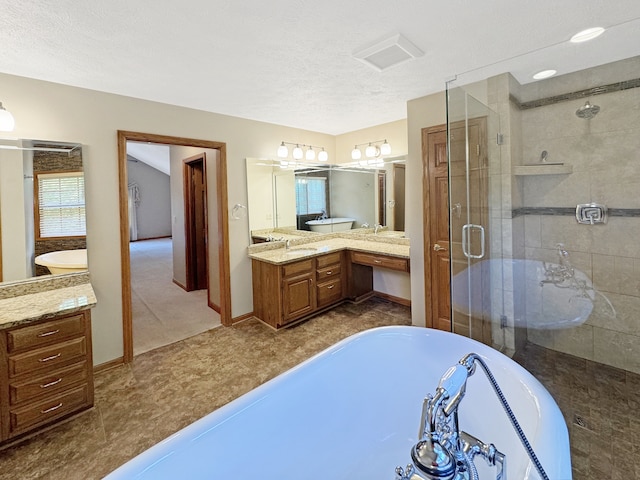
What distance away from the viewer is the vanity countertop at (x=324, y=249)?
3.46m

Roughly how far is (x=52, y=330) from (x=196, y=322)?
1773 millimetres

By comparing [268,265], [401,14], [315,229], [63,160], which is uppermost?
[401,14]

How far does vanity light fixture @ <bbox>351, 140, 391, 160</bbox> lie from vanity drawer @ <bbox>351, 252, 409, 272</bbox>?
1317mm

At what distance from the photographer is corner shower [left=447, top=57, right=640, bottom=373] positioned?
2252mm

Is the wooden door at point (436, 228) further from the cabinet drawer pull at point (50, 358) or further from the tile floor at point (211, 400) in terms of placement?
the cabinet drawer pull at point (50, 358)

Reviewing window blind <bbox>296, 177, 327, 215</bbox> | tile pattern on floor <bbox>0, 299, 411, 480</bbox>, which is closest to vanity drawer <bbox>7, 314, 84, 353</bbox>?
tile pattern on floor <bbox>0, 299, 411, 480</bbox>

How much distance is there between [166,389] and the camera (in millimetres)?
2410

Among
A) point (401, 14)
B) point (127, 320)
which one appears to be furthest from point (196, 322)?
point (401, 14)

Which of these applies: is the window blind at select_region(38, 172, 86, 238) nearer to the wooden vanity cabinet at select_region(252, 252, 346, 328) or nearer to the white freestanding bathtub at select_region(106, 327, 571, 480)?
the wooden vanity cabinet at select_region(252, 252, 346, 328)

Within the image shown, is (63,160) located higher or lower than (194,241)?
higher

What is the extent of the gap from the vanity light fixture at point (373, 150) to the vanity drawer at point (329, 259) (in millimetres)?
1366

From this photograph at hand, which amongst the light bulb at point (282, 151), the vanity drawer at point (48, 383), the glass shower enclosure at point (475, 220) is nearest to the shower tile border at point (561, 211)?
the glass shower enclosure at point (475, 220)

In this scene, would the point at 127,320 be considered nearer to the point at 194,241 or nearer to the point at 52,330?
the point at 52,330

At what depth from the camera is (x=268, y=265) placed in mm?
3439
